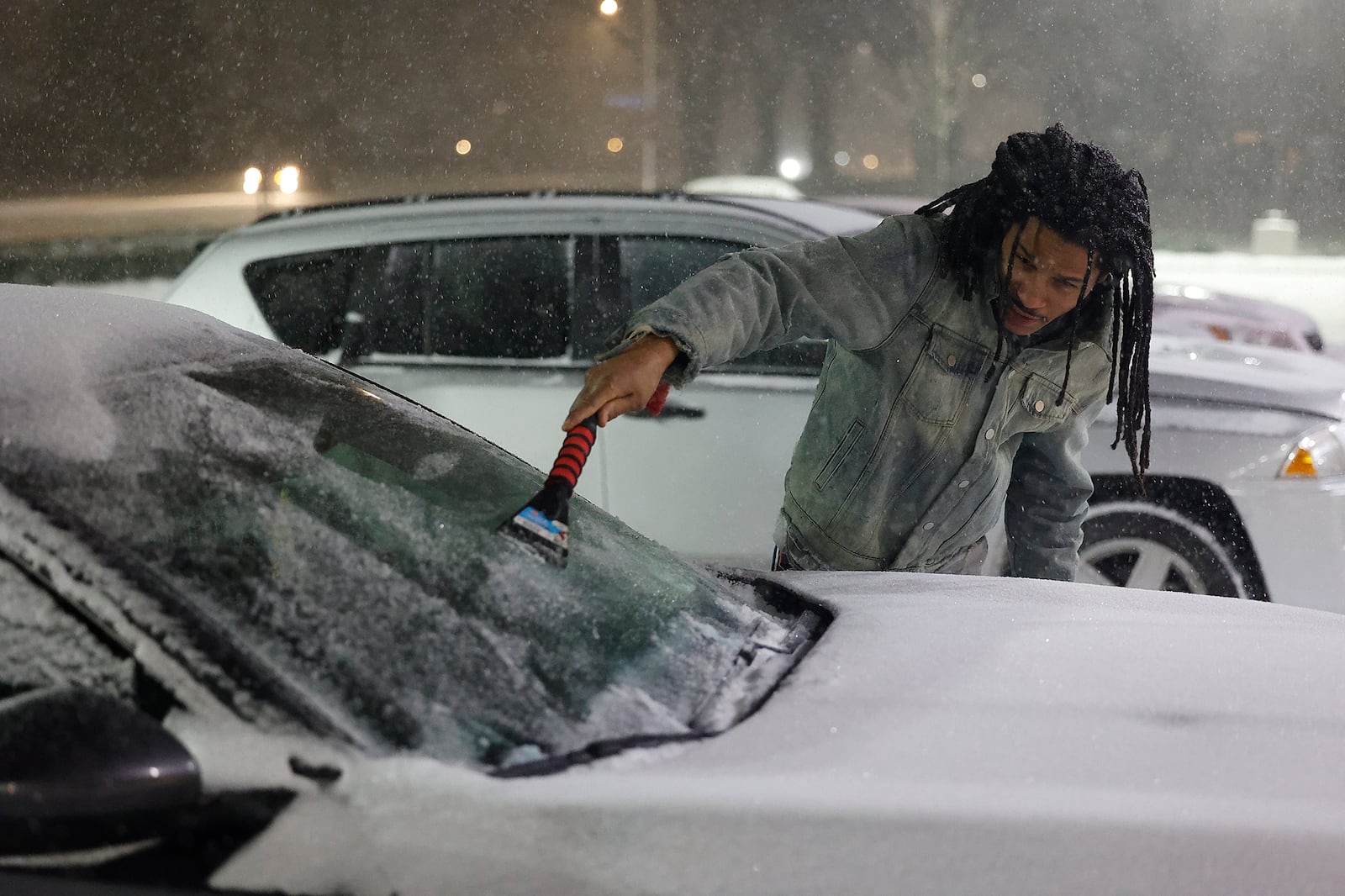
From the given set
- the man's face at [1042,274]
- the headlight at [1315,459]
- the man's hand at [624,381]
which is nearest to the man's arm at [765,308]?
the man's hand at [624,381]

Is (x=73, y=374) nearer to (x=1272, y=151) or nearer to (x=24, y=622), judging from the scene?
(x=24, y=622)

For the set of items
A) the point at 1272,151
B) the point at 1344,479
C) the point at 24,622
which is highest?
the point at 1272,151

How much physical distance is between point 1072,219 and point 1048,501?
72 cm

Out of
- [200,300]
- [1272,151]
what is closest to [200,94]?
[1272,151]

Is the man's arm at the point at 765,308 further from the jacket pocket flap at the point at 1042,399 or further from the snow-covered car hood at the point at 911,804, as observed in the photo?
the snow-covered car hood at the point at 911,804

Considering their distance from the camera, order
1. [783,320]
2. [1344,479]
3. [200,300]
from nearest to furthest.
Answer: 1. [783,320]
2. [1344,479]
3. [200,300]

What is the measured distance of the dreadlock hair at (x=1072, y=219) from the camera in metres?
2.05

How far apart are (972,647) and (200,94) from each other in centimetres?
4315

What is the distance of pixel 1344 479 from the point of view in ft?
11.4

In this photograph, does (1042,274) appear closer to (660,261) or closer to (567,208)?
(660,261)

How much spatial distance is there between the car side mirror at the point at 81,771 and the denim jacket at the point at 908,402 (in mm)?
1094

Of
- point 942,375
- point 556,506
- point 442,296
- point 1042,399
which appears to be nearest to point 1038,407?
point 1042,399

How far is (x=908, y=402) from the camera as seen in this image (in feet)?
7.38

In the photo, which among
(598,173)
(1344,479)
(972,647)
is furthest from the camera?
(598,173)
